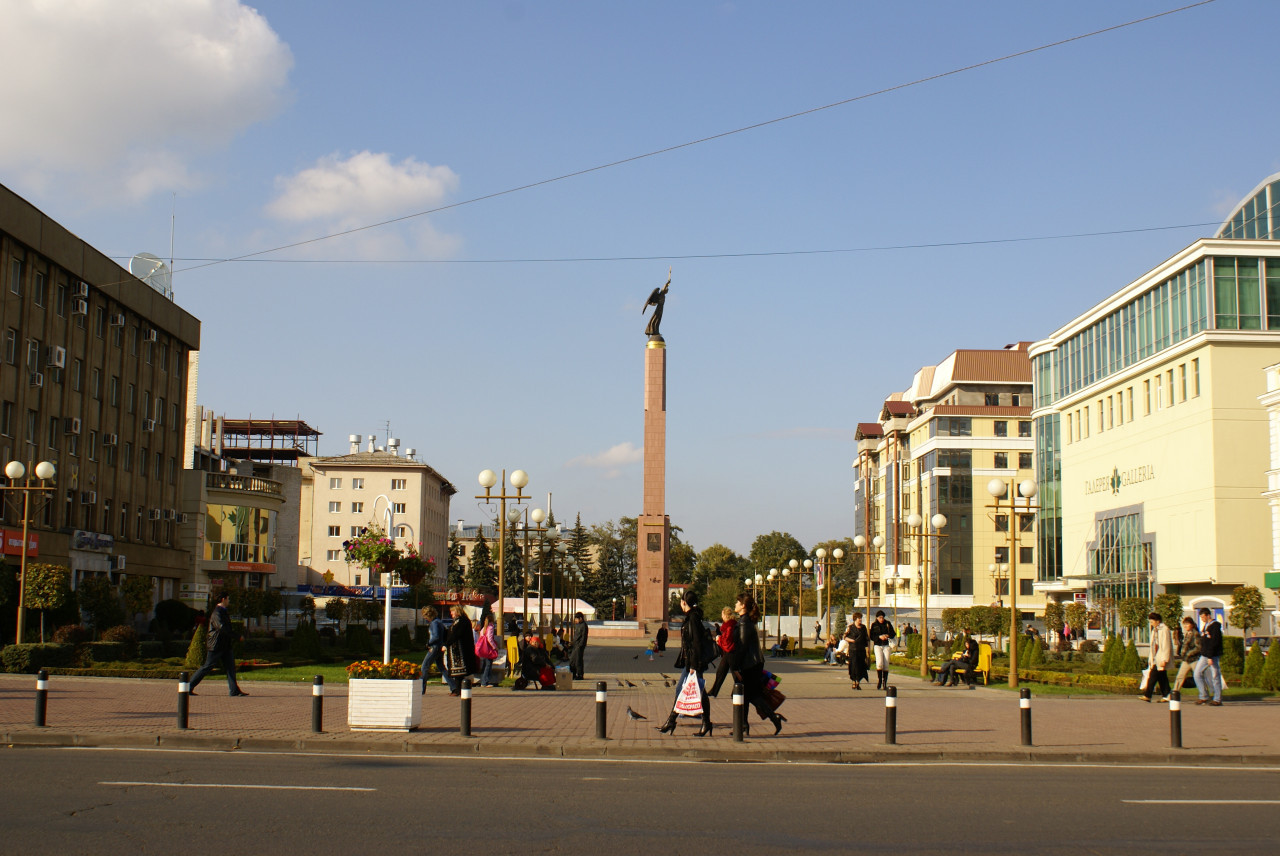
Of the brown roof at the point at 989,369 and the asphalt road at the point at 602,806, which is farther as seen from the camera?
the brown roof at the point at 989,369

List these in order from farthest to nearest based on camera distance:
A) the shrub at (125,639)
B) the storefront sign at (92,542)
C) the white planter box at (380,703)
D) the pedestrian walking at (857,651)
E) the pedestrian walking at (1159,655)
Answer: the storefront sign at (92,542)
the shrub at (125,639)
the pedestrian walking at (857,651)
the pedestrian walking at (1159,655)
the white planter box at (380,703)

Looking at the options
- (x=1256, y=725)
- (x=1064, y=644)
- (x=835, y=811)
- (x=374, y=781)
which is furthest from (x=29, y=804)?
(x=1064, y=644)

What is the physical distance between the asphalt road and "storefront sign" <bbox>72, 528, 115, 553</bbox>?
3057 centimetres

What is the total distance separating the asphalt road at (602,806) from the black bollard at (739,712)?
1585 mm

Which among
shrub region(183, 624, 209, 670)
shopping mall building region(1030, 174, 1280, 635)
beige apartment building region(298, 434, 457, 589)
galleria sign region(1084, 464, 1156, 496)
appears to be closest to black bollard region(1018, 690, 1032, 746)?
shrub region(183, 624, 209, 670)

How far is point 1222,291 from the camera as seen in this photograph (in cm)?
5025

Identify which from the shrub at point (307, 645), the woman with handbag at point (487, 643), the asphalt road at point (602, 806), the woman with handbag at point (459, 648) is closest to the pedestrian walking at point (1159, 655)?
the asphalt road at point (602, 806)

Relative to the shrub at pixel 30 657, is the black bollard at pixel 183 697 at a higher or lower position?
higher

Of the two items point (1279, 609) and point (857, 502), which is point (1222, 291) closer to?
point (1279, 609)

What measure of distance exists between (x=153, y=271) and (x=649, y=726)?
145 feet

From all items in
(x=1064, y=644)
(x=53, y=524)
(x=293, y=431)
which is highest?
(x=293, y=431)

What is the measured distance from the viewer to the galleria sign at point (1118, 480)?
5528 centimetres

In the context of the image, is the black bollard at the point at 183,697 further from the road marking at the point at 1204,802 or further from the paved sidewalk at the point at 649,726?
the road marking at the point at 1204,802

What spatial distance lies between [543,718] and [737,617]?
12.4 feet
